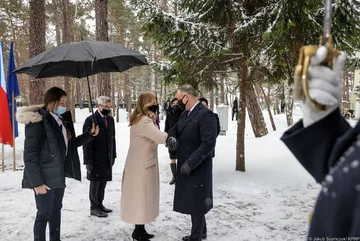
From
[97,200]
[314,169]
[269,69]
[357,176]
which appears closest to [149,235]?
[97,200]

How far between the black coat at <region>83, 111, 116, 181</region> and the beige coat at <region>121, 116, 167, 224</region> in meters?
1.13

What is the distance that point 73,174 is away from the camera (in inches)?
153

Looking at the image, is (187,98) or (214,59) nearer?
(187,98)

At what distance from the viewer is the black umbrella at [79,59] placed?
3.69m

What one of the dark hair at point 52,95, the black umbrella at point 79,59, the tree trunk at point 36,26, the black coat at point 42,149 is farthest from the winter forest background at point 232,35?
the black coat at point 42,149

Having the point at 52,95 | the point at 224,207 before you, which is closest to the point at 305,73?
the point at 52,95

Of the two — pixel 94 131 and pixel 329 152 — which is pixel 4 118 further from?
pixel 329 152

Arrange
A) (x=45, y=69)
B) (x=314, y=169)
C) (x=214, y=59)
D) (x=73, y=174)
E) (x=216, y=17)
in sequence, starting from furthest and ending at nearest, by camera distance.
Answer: (x=214, y=59) < (x=216, y=17) < (x=45, y=69) < (x=73, y=174) < (x=314, y=169)

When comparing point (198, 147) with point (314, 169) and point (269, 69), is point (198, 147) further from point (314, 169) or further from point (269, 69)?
point (269, 69)

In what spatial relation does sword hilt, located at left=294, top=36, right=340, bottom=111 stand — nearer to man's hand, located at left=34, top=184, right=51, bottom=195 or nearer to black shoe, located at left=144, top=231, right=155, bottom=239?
man's hand, located at left=34, top=184, right=51, bottom=195

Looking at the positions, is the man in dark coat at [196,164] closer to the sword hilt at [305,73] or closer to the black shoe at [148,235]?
the black shoe at [148,235]

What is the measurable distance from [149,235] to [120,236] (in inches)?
17.0

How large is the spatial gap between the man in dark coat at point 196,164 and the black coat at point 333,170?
2476 millimetres

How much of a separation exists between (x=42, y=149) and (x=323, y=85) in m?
3.10
